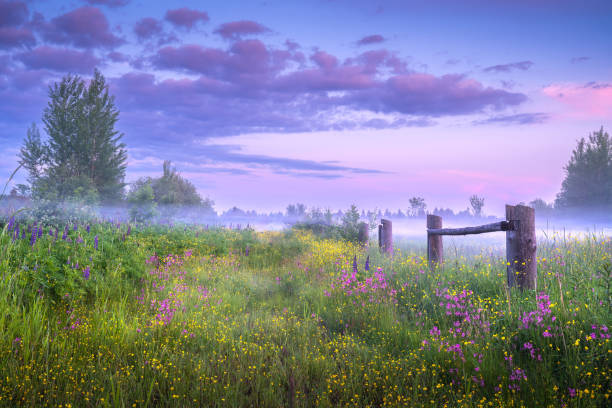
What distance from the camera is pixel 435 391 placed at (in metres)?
3.44

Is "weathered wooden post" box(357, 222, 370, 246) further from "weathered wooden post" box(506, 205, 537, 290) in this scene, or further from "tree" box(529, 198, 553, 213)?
"tree" box(529, 198, 553, 213)

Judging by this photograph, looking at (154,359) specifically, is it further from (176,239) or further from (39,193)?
(39,193)

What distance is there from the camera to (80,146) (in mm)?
35094

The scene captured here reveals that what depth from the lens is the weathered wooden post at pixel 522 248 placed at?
575 cm

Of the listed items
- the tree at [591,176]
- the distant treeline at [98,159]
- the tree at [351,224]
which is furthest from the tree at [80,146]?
the tree at [591,176]

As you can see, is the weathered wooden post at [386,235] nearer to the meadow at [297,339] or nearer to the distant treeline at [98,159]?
the meadow at [297,339]

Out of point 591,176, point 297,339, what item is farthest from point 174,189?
point 591,176

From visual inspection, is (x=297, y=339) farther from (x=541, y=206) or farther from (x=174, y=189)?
(x=541, y=206)

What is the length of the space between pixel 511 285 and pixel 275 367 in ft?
14.3

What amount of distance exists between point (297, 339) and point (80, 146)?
3857 cm

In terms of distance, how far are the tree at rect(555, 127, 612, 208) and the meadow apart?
39202 millimetres

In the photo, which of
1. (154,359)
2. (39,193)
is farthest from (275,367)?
(39,193)

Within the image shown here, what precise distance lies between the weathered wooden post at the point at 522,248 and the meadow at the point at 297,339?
286 mm

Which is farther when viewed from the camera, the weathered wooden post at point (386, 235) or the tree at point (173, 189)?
the tree at point (173, 189)
